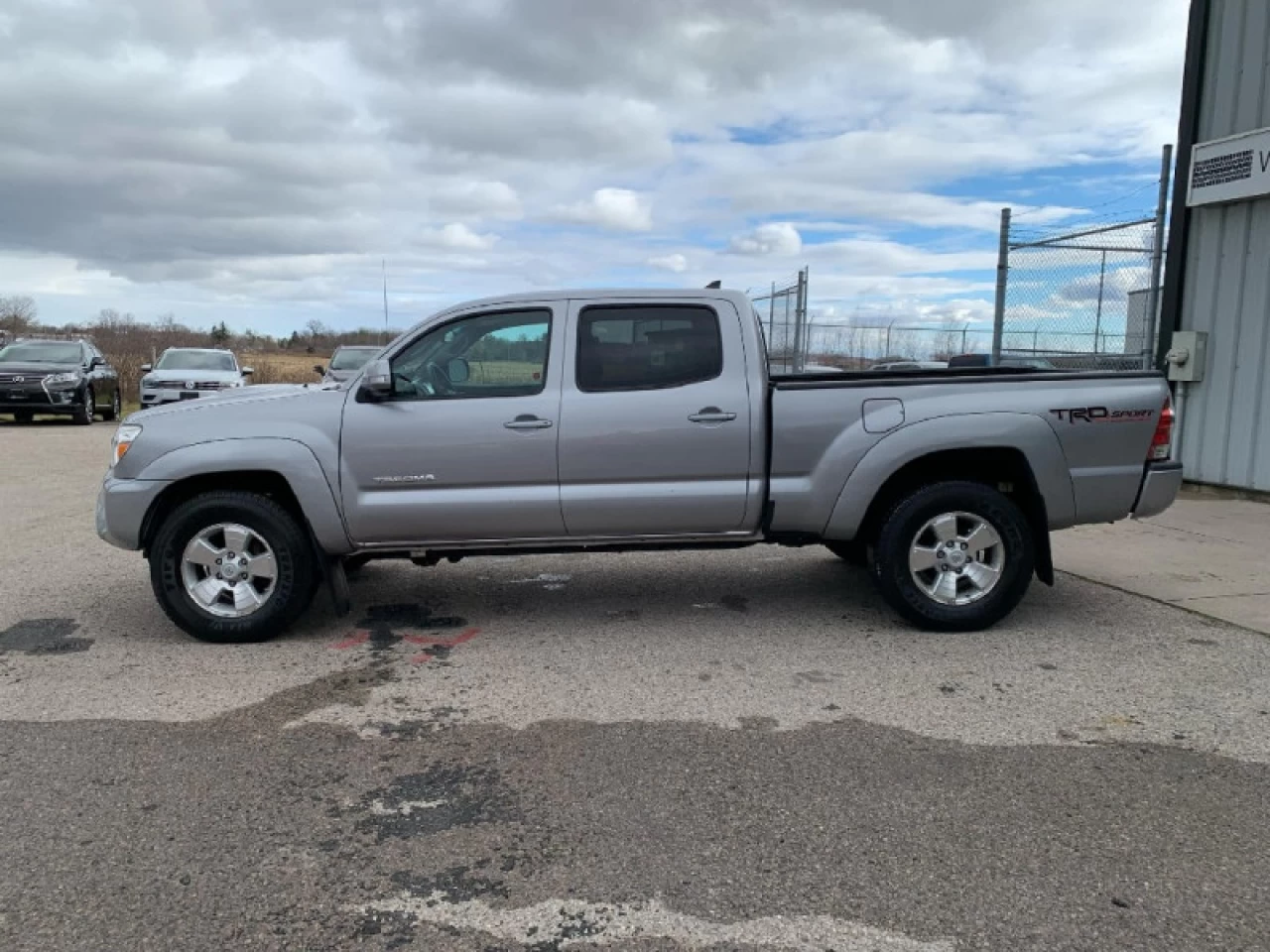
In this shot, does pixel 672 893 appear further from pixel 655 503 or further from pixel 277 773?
pixel 655 503

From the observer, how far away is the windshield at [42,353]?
19414 mm

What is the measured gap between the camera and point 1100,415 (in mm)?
5293

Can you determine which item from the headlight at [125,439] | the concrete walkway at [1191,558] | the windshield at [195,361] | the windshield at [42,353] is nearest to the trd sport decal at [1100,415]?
the concrete walkway at [1191,558]

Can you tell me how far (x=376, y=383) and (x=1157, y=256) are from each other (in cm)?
935

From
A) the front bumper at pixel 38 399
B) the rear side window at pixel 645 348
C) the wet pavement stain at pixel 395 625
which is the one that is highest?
the rear side window at pixel 645 348

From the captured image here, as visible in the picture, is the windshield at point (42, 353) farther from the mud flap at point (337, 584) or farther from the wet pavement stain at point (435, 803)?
the wet pavement stain at point (435, 803)

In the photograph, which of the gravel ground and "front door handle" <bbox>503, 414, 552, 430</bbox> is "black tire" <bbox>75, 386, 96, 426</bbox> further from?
"front door handle" <bbox>503, 414, 552, 430</bbox>

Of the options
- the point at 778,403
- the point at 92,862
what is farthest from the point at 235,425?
the point at 778,403

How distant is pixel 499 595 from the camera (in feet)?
20.7

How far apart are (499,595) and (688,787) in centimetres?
299

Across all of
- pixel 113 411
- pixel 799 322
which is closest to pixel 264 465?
pixel 799 322

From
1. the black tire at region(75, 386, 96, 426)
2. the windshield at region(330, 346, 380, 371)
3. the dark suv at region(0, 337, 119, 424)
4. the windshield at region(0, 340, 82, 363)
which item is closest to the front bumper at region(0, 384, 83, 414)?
Answer: the dark suv at region(0, 337, 119, 424)

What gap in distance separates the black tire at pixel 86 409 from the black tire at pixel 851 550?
1814cm

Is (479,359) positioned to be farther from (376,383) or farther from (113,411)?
(113,411)
